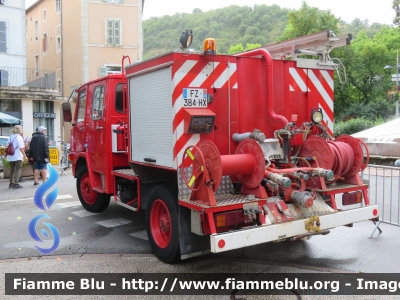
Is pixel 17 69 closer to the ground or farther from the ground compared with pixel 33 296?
farther from the ground

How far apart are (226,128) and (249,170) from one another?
751 mm

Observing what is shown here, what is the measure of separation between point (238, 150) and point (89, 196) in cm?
427

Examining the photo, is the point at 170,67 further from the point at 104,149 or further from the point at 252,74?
the point at 104,149

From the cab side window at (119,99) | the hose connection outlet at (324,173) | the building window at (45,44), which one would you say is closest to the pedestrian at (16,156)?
the cab side window at (119,99)

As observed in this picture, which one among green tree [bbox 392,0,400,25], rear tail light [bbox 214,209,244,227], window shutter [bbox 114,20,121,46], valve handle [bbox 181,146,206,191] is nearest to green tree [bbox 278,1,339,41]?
green tree [bbox 392,0,400,25]

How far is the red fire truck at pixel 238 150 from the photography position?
4469mm

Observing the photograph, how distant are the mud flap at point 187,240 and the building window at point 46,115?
22.4m

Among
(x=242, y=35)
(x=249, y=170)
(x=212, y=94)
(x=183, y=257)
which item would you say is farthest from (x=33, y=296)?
(x=242, y=35)

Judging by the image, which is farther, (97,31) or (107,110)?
(97,31)

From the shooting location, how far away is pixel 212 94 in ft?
16.4

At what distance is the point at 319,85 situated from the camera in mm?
5953

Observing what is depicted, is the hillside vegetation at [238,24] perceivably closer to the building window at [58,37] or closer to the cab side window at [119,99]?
the building window at [58,37]

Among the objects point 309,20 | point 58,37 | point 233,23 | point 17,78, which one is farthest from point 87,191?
point 233,23

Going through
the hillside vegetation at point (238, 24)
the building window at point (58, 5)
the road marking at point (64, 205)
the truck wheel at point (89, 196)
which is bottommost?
the road marking at point (64, 205)
